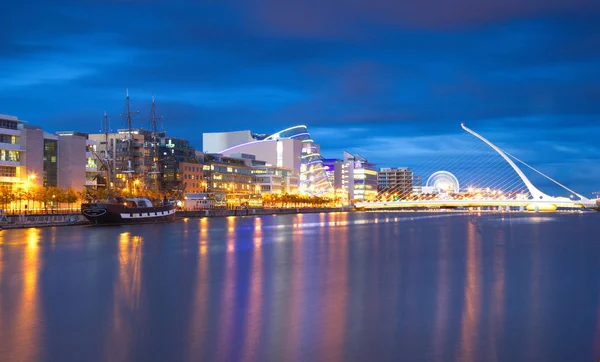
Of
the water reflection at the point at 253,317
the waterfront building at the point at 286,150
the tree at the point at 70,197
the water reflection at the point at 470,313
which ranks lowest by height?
the water reflection at the point at 470,313

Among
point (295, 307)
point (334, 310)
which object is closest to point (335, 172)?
point (295, 307)

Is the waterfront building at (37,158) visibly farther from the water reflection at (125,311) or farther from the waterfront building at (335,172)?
the waterfront building at (335,172)

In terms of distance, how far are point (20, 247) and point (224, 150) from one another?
13642 centimetres

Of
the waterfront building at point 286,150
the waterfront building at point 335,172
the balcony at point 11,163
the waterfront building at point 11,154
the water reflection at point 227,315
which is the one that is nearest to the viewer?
the water reflection at point 227,315

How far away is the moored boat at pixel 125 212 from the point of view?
2248 inches

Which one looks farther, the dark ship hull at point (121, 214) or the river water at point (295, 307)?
the dark ship hull at point (121, 214)

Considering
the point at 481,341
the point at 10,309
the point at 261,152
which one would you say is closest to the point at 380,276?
the point at 481,341

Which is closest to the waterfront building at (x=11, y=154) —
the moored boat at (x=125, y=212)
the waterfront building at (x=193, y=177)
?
the moored boat at (x=125, y=212)

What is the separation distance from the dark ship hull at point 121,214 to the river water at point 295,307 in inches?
1128

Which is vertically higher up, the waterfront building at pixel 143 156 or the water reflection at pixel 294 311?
the waterfront building at pixel 143 156

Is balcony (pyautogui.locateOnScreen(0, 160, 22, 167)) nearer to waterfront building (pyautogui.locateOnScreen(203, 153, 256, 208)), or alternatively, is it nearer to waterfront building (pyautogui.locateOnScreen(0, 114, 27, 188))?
waterfront building (pyautogui.locateOnScreen(0, 114, 27, 188))

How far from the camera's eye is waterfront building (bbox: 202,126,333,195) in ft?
536

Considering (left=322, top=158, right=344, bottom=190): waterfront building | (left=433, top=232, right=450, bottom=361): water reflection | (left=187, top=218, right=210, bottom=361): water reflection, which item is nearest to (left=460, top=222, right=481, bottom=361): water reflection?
(left=433, top=232, right=450, bottom=361): water reflection

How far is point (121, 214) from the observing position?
59.8 m
